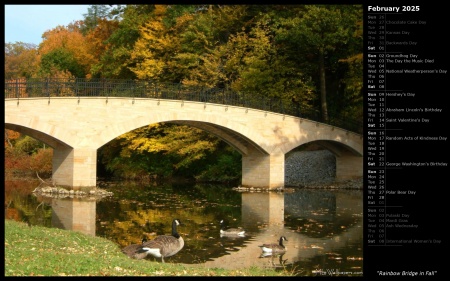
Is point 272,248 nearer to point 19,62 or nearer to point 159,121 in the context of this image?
point 159,121

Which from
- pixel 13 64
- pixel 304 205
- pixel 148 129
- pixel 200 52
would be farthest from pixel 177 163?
pixel 13 64

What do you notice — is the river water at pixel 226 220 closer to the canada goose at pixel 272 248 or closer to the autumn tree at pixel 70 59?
the canada goose at pixel 272 248

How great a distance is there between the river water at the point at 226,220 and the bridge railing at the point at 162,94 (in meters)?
4.51

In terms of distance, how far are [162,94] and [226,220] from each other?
14580mm

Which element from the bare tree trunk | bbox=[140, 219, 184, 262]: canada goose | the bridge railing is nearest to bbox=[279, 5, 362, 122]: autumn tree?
the bare tree trunk

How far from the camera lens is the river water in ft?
54.6

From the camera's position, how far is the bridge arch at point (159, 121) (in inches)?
1161

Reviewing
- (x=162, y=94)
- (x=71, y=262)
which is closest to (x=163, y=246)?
(x=71, y=262)

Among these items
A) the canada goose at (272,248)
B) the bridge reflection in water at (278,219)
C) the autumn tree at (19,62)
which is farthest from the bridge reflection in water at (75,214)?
the autumn tree at (19,62)

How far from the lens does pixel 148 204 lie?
28.6 metres

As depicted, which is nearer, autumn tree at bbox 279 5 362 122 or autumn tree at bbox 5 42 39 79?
autumn tree at bbox 279 5 362 122

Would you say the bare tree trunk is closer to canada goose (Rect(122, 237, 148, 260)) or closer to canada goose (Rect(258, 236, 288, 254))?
canada goose (Rect(258, 236, 288, 254))

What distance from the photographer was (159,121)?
3253 cm

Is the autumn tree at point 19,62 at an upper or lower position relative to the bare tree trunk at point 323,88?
upper
